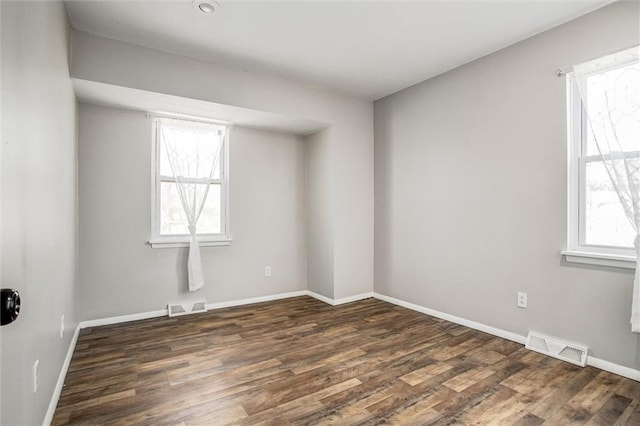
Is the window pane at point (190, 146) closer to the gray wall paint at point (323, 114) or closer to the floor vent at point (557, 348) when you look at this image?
the gray wall paint at point (323, 114)

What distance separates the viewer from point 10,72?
1243 millimetres

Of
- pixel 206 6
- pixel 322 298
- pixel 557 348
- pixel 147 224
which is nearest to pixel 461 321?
pixel 557 348

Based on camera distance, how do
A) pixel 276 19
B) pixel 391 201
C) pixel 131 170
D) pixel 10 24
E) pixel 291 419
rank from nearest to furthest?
pixel 10 24
pixel 291 419
pixel 276 19
pixel 131 170
pixel 391 201

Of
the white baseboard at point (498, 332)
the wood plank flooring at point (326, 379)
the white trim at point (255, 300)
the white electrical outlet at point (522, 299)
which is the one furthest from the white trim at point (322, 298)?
the white electrical outlet at point (522, 299)

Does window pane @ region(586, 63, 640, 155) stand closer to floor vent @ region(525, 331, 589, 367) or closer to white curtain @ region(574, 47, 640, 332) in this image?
white curtain @ region(574, 47, 640, 332)

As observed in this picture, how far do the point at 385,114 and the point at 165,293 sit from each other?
3.41m

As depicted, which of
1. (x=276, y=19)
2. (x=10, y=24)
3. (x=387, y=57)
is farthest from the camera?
(x=387, y=57)

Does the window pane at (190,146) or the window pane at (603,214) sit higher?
the window pane at (190,146)

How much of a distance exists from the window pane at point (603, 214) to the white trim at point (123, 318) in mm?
4063

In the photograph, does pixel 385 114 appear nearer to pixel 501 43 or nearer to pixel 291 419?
pixel 501 43

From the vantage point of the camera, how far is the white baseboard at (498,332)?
2.32 meters

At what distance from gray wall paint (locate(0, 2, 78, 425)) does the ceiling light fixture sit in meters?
0.86

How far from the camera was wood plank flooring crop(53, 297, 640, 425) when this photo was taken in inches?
73.7

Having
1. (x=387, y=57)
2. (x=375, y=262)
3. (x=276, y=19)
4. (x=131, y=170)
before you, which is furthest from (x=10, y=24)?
(x=375, y=262)
